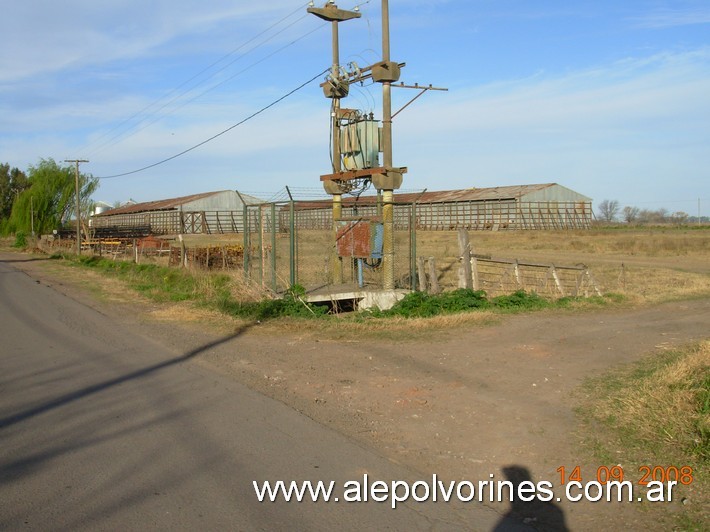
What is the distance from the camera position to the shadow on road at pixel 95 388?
22.5 feet

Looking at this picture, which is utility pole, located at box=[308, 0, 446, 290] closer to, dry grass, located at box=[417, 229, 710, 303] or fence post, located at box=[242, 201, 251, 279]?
fence post, located at box=[242, 201, 251, 279]

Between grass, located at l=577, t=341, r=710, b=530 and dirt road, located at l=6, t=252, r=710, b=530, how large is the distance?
0.19 metres

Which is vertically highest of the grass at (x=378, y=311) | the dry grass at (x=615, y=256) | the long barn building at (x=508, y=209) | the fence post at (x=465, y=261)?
the long barn building at (x=508, y=209)

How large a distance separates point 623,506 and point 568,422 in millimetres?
1790

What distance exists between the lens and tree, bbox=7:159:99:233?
6769cm

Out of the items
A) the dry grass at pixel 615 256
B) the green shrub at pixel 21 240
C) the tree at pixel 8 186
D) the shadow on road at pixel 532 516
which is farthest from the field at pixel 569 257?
the tree at pixel 8 186

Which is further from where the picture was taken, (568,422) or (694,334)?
(694,334)

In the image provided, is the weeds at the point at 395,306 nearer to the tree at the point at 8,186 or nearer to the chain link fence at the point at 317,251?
the chain link fence at the point at 317,251

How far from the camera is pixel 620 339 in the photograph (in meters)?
10.4

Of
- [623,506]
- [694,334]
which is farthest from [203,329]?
[623,506]

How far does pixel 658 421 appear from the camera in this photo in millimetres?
6020

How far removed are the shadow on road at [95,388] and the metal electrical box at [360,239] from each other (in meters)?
4.85

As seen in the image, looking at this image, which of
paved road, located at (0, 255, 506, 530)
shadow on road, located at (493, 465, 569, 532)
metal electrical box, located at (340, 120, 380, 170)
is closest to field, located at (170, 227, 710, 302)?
metal electrical box, located at (340, 120, 380, 170)

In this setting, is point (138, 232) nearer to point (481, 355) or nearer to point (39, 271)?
point (39, 271)
